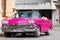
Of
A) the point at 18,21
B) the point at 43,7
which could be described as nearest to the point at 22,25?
the point at 18,21

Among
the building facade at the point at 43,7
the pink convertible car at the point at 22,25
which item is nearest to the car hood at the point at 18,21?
the pink convertible car at the point at 22,25

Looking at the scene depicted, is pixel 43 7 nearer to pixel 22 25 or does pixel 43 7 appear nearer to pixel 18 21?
pixel 18 21

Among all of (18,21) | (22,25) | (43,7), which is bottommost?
(22,25)

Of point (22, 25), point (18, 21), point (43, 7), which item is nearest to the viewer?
point (22, 25)

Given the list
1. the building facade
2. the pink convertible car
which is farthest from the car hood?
the building facade

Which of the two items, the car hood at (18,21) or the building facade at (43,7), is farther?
the building facade at (43,7)

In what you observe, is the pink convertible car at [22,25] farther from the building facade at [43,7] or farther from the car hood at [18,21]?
the building facade at [43,7]

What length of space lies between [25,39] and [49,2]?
29862 mm

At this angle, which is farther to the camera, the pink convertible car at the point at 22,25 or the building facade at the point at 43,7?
the building facade at the point at 43,7

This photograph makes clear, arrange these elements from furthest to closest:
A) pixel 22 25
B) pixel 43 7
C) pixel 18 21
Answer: pixel 43 7, pixel 18 21, pixel 22 25

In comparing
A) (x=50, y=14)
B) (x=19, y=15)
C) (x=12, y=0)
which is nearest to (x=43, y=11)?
(x=50, y=14)

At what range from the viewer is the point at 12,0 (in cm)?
3028

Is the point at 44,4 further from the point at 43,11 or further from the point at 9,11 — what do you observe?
the point at 9,11

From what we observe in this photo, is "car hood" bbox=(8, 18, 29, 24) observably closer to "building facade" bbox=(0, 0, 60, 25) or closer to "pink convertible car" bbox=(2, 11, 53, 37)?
"pink convertible car" bbox=(2, 11, 53, 37)
